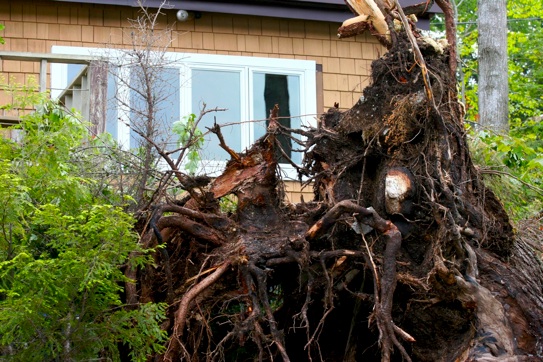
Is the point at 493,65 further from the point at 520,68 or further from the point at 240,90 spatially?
the point at 520,68

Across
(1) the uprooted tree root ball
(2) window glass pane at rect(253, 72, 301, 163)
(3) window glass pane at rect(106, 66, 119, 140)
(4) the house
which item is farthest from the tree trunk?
(1) the uprooted tree root ball

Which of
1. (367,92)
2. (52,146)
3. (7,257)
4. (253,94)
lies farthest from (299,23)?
(7,257)

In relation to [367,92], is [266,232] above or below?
below

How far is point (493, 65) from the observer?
47.1 ft

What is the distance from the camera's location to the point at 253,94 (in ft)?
38.1

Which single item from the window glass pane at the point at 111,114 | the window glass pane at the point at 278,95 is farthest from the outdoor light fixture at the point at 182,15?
the window glass pane at the point at 111,114

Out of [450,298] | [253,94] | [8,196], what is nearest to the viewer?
[8,196]

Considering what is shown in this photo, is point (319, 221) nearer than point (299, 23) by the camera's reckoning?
Yes

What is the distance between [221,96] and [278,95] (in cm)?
73

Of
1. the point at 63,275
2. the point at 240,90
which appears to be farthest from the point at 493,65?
the point at 63,275

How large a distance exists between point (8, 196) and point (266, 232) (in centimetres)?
187

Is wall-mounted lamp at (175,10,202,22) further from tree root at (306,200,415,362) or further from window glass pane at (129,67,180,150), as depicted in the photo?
tree root at (306,200,415,362)

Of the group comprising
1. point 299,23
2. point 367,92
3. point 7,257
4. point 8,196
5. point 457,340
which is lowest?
point 457,340

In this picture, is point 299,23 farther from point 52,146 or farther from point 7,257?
point 7,257
